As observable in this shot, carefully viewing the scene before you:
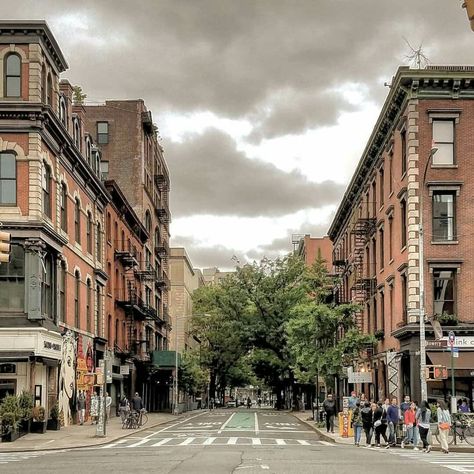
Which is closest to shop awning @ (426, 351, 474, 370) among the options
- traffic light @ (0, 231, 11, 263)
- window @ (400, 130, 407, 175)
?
window @ (400, 130, 407, 175)

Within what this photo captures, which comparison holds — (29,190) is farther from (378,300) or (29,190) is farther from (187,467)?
(378,300)

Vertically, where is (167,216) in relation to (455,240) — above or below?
above

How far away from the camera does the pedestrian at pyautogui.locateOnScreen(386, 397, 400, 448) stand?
31484mm

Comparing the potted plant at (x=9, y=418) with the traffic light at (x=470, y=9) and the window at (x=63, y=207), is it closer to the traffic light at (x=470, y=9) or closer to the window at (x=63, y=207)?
the window at (x=63, y=207)

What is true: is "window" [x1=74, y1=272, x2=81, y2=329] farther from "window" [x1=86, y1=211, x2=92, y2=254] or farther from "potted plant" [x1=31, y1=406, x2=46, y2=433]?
"potted plant" [x1=31, y1=406, x2=46, y2=433]

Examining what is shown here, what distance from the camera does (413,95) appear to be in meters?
42.4

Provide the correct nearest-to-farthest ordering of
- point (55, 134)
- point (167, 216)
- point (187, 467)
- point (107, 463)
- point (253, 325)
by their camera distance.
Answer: point (187, 467)
point (107, 463)
point (55, 134)
point (253, 325)
point (167, 216)

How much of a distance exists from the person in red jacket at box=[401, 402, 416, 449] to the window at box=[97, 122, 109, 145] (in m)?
54.5

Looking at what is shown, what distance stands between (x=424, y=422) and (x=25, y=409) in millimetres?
15766

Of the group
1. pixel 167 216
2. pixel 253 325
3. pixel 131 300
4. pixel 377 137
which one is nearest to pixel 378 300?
pixel 377 137

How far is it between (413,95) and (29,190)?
1842 cm

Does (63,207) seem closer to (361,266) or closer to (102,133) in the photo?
(361,266)

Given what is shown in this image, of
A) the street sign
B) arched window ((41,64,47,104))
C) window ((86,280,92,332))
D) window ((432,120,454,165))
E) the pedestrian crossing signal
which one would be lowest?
the pedestrian crossing signal

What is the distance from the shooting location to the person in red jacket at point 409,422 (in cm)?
3116
